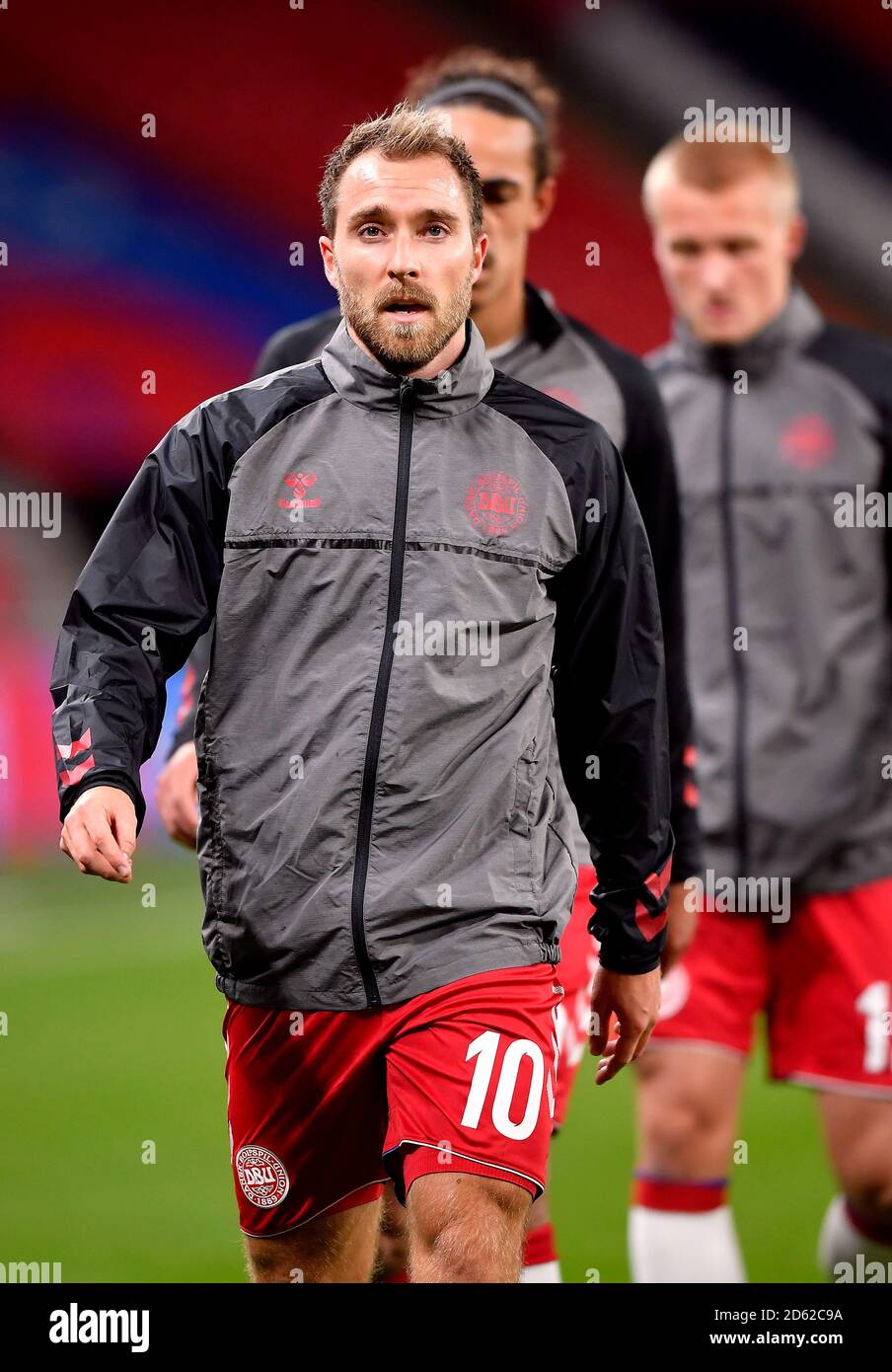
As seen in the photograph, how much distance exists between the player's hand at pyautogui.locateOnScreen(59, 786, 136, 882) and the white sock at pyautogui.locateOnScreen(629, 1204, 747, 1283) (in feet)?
7.59

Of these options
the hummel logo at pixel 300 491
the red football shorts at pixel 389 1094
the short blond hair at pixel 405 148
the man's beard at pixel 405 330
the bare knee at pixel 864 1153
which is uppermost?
the short blond hair at pixel 405 148

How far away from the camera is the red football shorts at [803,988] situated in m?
4.54

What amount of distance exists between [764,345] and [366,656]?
7.65 ft

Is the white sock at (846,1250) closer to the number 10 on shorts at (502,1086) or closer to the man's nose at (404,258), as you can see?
the number 10 on shorts at (502,1086)

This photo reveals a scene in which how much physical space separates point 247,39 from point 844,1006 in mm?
11626

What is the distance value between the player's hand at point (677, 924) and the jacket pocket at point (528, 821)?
93cm

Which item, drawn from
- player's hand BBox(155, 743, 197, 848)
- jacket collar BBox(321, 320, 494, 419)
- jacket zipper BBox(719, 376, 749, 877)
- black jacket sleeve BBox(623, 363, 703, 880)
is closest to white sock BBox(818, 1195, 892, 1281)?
jacket zipper BBox(719, 376, 749, 877)

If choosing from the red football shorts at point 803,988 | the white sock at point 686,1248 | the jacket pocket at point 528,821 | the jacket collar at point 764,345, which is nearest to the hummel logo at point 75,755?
the jacket pocket at point 528,821

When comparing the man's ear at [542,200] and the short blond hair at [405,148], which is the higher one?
the man's ear at [542,200]

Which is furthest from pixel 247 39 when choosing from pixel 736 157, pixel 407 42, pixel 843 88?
pixel 736 157

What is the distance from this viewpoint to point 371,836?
9.41ft

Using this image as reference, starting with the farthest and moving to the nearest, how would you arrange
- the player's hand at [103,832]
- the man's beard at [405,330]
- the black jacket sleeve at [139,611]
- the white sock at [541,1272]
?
the white sock at [541,1272] → the man's beard at [405,330] → the black jacket sleeve at [139,611] → the player's hand at [103,832]

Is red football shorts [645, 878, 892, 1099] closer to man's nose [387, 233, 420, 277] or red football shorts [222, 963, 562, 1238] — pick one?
red football shorts [222, 963, 562, 1238]

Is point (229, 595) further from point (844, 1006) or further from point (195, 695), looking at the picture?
point (844, 1006)
